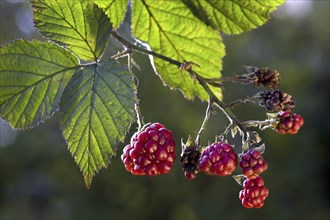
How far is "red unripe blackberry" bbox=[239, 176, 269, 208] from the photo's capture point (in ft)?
2.53

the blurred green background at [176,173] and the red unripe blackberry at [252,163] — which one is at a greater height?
the red unripe blackberry at [252,163]

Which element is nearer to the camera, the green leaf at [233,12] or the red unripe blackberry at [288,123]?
the red unripe blackberry at [288,123]

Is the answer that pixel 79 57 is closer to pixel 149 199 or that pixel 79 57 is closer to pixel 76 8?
pixel 76 8

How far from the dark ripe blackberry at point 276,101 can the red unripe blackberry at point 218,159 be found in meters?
0.07

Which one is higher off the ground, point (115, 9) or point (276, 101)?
point (115, 9)

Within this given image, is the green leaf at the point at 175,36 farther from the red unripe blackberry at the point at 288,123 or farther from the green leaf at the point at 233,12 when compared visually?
the red unripe blackberry at the point at 288,123

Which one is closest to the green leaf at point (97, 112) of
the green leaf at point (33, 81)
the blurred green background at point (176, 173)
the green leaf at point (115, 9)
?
the green leaf at point (33, 81)

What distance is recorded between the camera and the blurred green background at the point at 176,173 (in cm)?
677

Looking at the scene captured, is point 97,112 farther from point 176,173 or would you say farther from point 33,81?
point 176,173

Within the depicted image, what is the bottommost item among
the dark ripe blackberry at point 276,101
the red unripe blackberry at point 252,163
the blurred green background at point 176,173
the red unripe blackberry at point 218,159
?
the blurred green background at point 176,173

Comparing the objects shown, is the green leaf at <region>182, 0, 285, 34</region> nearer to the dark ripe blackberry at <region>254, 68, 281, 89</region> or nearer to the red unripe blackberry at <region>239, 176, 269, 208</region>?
the dark ripe blackberry at <region>254, 68, 281, 89</region>

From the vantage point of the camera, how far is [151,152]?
2.49ft

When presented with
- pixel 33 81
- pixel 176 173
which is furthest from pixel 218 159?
pixel 176 173

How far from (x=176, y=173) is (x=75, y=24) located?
6.06 meters
